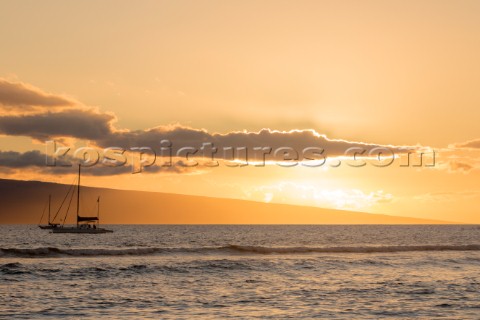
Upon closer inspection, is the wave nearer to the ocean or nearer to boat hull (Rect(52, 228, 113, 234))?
the ocean

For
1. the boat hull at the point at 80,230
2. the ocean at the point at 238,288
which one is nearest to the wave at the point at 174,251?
Answer: the ocean at the point at 238,288

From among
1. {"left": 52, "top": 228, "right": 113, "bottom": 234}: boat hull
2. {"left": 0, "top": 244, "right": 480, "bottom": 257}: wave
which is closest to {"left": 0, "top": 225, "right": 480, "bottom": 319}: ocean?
{"left": 0, "top": 244, "right": 480, "bottom": 257}: wave

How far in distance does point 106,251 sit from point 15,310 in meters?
37.4

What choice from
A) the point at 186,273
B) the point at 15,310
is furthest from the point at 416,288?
the point at 15,310

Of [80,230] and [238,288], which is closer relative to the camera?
[238,288]

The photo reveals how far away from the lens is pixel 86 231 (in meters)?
140

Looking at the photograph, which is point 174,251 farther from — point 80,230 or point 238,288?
point 80,230

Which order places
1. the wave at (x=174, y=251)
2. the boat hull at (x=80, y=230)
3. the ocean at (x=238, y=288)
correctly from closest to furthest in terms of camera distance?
1. the ocean at (x=238, y=288)
2. the wave at (x=174, y=251)
3. the boat hull at (x=80, y=230)

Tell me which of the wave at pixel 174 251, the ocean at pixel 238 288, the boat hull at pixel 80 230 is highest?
the ocean at pixel 238 288

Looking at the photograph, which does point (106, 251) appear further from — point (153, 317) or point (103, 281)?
point (153, 317)

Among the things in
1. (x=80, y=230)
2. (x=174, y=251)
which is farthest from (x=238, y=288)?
(x=80, y=230)

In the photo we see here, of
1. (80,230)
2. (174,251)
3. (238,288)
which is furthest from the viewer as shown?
(80,230)

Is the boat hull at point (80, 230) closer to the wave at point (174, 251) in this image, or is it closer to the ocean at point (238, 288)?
the wave at point (174, 251)

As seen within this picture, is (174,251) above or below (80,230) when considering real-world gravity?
above
